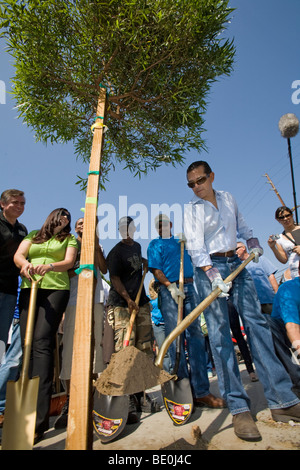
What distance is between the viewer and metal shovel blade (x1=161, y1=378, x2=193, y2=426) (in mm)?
2299

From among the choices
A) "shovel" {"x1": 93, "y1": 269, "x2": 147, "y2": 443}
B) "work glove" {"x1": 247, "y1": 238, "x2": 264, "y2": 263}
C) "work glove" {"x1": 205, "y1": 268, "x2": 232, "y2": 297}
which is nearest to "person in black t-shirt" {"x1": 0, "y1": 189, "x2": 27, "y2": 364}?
"shovel" {"x1": 93, "y1": 269, "x2": 147, "y2": 443}

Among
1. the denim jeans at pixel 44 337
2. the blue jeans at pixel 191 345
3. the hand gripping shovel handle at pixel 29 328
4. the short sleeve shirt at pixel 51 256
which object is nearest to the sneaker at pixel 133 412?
the blue jeans at pixel 191 345

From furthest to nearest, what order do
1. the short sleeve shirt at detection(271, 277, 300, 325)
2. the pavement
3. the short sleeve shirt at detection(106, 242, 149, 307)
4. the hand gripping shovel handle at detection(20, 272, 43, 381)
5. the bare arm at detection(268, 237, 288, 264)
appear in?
the bare arm at detection(268, 237, 288, 264)
the short sleeve shirt at detection(106, 242, 149, 307)
the short sleeve shirt at detection(271, 277, 300, 325)
the hand gripping shovel handle at detection(20, 272, 43, 381)
the pavement

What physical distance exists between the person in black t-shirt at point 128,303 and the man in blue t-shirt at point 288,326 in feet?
5.04

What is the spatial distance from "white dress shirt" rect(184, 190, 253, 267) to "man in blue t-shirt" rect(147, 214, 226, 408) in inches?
33.8

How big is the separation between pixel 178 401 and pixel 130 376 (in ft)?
3.03

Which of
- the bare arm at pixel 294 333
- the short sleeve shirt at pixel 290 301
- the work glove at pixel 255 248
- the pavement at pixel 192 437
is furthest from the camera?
the work glove at pixel 255 248

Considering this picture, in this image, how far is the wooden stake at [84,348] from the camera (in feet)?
5.03

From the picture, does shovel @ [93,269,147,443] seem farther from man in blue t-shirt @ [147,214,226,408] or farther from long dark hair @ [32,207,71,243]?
long dark hair @ [32,207,71,243]

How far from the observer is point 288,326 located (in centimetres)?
248

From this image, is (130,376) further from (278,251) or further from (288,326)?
(278,251)

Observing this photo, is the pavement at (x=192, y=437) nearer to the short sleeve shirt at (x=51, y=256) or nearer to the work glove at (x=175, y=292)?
the work glove at (x=175, y=292)

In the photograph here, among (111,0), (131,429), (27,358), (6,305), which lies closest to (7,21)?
(111,0)

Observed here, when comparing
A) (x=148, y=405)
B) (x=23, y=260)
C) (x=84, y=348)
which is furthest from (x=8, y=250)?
(x=148, y=405)
